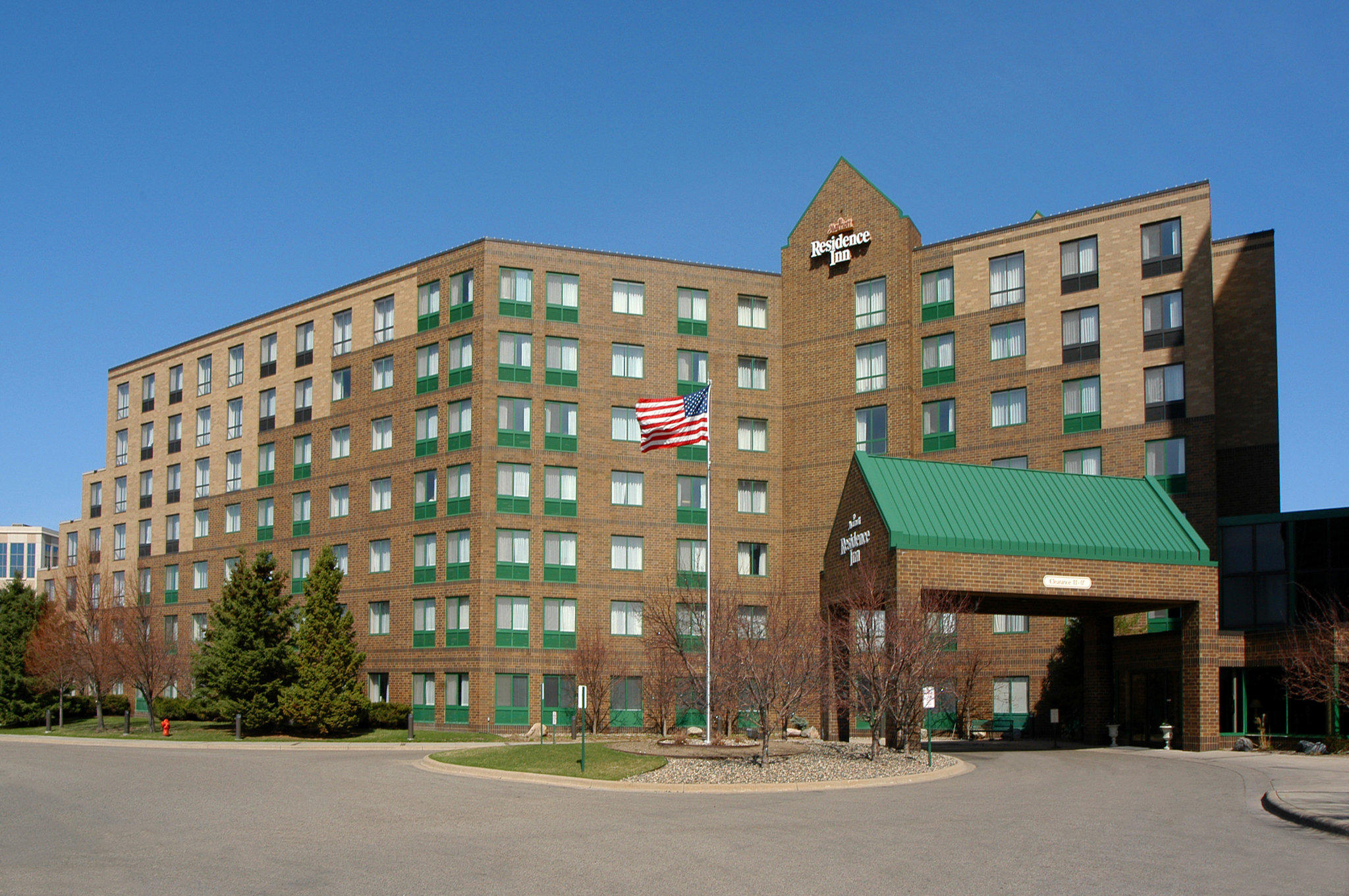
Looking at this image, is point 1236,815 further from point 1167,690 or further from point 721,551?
point 721,551

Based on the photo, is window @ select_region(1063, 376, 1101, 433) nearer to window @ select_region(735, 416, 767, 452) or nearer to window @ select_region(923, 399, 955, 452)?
window @ select_region(923, 399, 955, 452)

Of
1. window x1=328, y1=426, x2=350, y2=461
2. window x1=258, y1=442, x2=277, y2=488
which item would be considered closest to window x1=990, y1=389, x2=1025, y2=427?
window x1=328, y1=426, x2=350, y2=461

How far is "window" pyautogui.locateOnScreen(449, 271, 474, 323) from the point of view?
193 ft

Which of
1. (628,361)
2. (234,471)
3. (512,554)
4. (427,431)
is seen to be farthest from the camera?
(234,471)

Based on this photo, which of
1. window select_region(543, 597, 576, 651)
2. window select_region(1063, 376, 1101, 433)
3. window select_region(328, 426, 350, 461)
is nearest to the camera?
window select_region(1063, 376, 1101, 433)

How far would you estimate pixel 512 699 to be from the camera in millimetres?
55656

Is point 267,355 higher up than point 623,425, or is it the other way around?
point 267,355

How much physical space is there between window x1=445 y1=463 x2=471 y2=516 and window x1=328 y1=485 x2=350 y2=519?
23.9 ft

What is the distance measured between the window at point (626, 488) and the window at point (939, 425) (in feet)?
43.0

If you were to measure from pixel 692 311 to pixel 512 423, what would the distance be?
10.3m

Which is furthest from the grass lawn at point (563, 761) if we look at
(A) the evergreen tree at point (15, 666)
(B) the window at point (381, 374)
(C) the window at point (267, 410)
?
(C) the window at point (267, 410)

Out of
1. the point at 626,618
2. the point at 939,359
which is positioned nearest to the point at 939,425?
the point at 939,359

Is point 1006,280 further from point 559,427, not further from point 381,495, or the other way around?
point 381,495

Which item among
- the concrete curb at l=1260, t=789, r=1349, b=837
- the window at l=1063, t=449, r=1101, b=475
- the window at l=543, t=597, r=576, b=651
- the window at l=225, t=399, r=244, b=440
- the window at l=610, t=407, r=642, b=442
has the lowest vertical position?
the concrete curb at l=1260, t=789, r=1349, b=837
